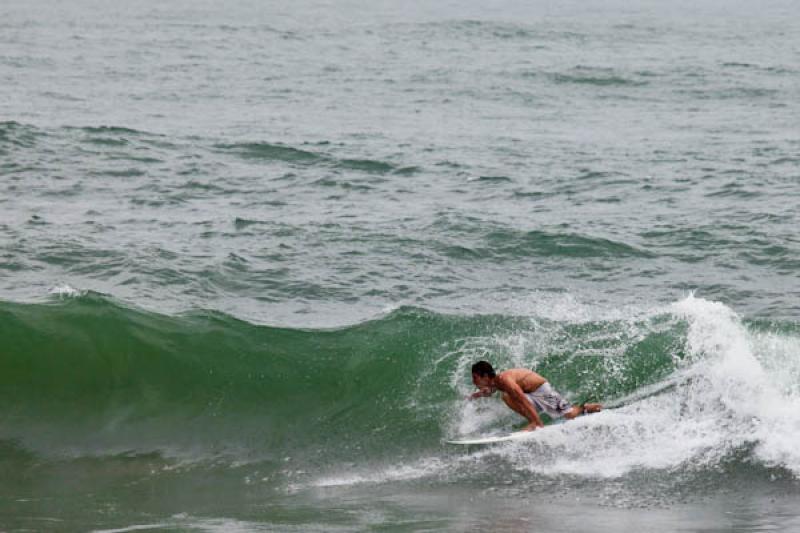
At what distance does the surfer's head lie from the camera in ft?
44.7

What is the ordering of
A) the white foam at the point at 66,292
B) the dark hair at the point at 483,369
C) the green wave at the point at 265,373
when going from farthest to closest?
the white foam at the point at 66,292 < the green wave at the point at 265,373 < the dark hair at the point at 483,369

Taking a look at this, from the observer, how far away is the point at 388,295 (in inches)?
746

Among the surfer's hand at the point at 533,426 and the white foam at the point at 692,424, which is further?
the surfer's hand at the point at 533,426

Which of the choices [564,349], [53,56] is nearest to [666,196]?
[564,349]

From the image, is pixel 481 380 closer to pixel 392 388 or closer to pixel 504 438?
pixel 504 438

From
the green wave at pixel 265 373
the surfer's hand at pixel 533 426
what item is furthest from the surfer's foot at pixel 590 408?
the green wave at pixel 265 373

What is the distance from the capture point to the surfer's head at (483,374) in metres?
13.6

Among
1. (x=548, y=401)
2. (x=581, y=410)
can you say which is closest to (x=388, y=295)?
(x=548, y=401)

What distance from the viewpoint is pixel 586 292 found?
19.6 meters

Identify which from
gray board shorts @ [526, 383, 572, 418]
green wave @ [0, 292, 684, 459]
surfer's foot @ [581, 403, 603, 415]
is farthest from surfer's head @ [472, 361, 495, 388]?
surfer's foot @ [581, 403, 603, 415]

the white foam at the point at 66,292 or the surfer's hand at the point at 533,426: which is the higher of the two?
the white foam at the point at 66,292

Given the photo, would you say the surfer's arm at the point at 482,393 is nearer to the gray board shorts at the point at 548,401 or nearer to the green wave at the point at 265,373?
the gray board shorts at the point at 548,401

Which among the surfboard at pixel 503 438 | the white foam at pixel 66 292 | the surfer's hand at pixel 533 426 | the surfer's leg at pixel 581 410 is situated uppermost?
the white foam at pixel 66 292

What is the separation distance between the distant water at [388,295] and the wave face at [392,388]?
0.04m
